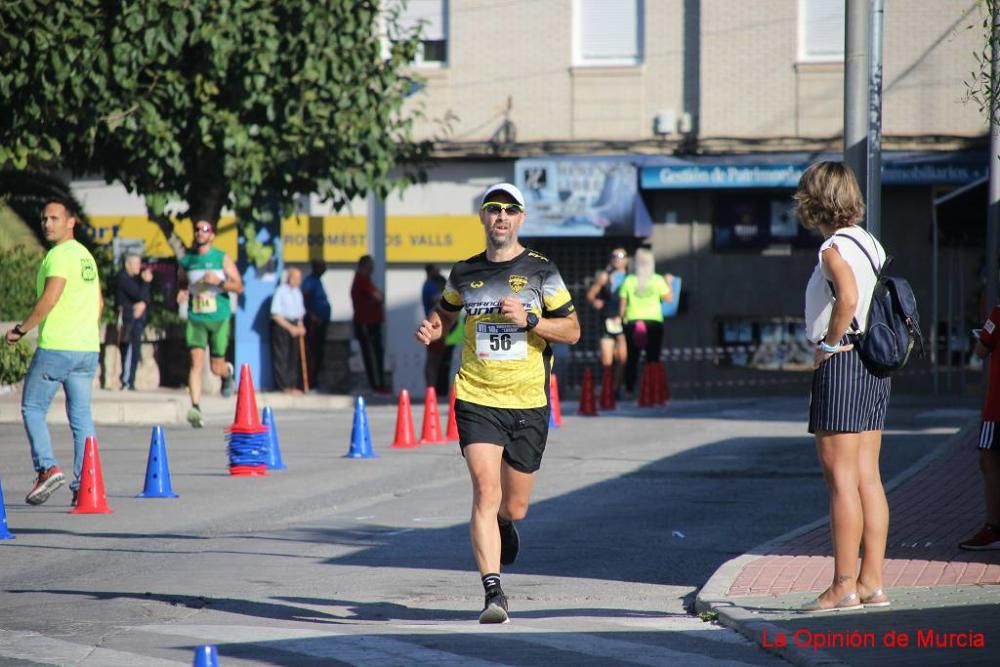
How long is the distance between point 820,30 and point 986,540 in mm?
21678

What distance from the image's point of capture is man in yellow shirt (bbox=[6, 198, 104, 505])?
11.9m

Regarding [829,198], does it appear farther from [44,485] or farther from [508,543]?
[44,485]

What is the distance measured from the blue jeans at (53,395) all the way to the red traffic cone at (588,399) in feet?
30.6

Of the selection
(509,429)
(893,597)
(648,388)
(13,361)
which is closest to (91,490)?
(509,429)

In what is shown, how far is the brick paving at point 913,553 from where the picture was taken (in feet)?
27.6

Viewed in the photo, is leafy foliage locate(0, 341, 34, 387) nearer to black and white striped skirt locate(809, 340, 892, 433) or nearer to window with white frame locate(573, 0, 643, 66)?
window with white frame locate(573, 0, 643, 66)

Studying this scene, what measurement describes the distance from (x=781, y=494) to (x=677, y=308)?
1700 centimetres

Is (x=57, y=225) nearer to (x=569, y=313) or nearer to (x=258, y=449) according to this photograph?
(x=258, y=449)

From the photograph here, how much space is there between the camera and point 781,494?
43.3 ft

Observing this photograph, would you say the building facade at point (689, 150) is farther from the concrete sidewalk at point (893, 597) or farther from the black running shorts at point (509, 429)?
the black running shorts at point (509, 429)

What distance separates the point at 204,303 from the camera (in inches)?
716

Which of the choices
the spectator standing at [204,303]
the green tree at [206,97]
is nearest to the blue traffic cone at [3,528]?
the spectator standing at [204,303]

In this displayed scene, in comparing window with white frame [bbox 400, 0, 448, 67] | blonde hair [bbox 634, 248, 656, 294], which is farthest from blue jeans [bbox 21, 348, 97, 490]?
window with white frame [bbox 400, 0, 448, 67]

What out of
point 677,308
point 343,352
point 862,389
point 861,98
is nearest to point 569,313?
point 862,389
